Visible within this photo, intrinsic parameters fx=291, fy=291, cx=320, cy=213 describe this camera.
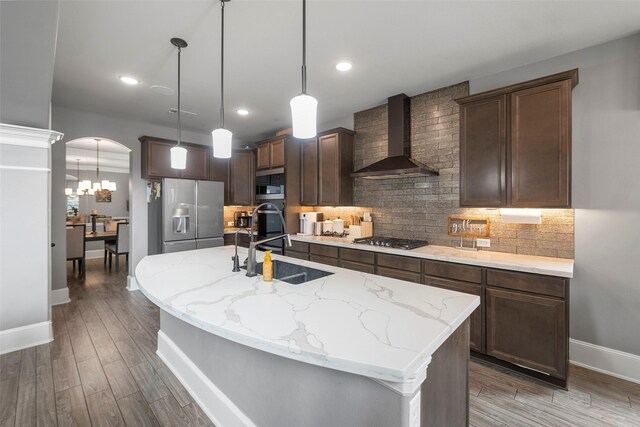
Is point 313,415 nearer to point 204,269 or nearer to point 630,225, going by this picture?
point 204,269

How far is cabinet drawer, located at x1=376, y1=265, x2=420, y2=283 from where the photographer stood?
2908 mm

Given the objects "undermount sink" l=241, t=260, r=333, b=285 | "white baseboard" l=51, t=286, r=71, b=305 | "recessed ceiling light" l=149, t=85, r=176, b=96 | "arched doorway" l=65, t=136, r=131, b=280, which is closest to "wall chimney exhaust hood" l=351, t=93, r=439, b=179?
"undermount sink" l=241, t=260, r=333, b=285

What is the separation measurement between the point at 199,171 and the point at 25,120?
7.76ft

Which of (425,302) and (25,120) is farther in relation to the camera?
(25,120)

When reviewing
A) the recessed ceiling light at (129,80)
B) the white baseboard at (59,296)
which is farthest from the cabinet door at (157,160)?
the white baseboard at (59,296)

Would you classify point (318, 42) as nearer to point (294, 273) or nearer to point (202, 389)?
point (294, 273)

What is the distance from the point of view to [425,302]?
1.44m

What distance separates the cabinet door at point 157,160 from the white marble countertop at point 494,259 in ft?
10.8

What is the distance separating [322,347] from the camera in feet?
3.16

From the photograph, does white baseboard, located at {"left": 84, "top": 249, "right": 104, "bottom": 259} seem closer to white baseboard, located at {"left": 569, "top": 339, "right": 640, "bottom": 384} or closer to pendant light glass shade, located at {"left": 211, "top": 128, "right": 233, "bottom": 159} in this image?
pendant light glass shade, located at {"left": 211, "top": 128, "right": 233, "bottom": 159}

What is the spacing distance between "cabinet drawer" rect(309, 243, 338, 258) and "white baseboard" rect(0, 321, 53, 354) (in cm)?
288

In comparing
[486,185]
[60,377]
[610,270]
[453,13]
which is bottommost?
[60,377]

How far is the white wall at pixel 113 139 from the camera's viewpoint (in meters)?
4.01

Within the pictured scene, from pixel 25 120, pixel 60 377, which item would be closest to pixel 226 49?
pixel 25 120
